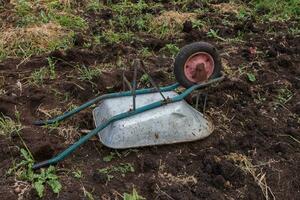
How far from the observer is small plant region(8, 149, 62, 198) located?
3.23 metres

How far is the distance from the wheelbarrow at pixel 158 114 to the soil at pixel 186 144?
10 cm

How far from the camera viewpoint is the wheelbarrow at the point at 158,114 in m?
3.54

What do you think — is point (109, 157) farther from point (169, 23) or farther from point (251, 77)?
point (169, 23)

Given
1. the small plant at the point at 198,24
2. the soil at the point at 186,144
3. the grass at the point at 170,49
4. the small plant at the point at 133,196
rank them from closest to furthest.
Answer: the small plant at the point at 133,196
the soil at the point at 186,144
the grass at the point at 170,49
the small plant at the point at 198,24

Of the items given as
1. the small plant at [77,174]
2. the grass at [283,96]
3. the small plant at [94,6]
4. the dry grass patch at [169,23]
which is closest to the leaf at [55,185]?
the small plant at [77,174]

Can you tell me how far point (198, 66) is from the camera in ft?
12.1

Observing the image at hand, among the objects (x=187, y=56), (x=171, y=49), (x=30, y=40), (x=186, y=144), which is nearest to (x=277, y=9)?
(x=171, y=49)

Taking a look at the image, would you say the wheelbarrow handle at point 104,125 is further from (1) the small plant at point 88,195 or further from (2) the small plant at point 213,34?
(2) the small plant at point 213,34

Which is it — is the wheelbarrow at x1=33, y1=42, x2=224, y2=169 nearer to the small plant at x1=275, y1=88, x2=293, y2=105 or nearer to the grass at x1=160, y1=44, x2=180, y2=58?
the small plant at x1=275, y1=88, x2=293, y2=105

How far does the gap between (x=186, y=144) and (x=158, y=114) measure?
34cm

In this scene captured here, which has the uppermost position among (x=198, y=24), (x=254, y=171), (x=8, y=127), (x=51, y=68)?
(x=198, y=24)

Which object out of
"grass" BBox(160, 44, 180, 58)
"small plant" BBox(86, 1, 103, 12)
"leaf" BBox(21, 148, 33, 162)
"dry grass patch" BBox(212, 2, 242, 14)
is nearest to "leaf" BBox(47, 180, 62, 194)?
"leaf" BBox(21, 148, 33, 162)

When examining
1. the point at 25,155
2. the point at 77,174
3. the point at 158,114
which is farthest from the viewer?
the point at 158,114

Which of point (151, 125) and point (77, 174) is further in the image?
point (151, 125)
